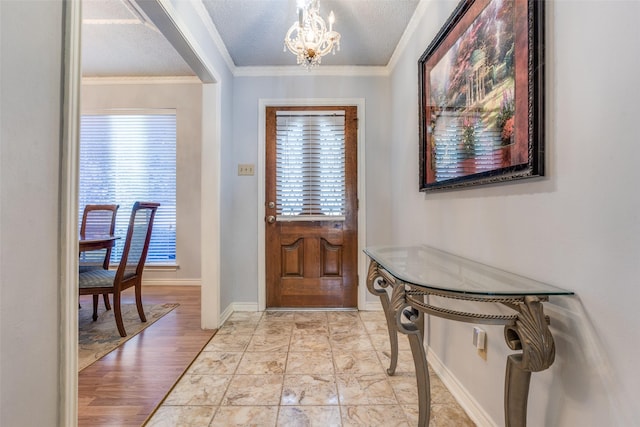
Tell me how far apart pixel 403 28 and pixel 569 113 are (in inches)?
71.1

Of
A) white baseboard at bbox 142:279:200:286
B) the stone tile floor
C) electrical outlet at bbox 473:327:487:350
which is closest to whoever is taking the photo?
electrical outlet at bbox 473:327:487:350

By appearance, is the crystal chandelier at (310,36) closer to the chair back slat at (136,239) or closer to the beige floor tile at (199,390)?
the chair back slat at (136,239)

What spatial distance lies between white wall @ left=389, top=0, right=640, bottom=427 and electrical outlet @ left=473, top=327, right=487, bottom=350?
0.24 ft

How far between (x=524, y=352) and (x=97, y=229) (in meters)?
4.19

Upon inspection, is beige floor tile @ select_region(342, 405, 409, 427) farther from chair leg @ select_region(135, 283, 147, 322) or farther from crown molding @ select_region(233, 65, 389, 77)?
crown molding @ select_region(233, 65, 389, 77)

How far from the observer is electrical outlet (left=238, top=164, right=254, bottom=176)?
110 inches

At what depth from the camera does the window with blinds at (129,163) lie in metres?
3.56

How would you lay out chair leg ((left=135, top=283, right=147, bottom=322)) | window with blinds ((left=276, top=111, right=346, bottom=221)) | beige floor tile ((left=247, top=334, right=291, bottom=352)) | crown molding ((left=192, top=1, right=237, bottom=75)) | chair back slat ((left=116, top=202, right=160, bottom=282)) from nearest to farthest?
1. crown molding ((left=192, top=1, right=237, bottom=75))
2. beige floor tile ((left=247, top=334, right=291, bottom=352))
3. chair back slat ((left=116, top=202, right=160, bottom=282))
4. chair leg ((left=135, top=283, right=147, bottom=322))
5. window with blinds ((left=276, top=111, right=346, bottom=221))

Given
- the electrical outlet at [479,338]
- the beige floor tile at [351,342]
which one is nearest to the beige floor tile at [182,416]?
the beige floor tile at [351,342]

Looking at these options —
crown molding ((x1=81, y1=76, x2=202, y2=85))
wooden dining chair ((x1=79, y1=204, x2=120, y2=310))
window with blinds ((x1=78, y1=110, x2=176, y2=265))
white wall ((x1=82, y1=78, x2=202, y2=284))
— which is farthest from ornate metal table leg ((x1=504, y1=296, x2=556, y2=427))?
crown molding ((x1=81, y1=76, x2=202, y2=85))

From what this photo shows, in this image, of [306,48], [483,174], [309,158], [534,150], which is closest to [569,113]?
[534,150]

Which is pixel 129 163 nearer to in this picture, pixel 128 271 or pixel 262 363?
pixel 128 271

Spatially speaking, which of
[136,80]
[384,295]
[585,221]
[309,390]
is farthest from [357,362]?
[136,80]

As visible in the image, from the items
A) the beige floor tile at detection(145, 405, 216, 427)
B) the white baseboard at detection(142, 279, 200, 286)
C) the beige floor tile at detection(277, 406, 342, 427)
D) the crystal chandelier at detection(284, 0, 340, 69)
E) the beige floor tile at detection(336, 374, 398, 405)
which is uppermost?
the crystal chandelier at detection(284, 0, 340, 69)
